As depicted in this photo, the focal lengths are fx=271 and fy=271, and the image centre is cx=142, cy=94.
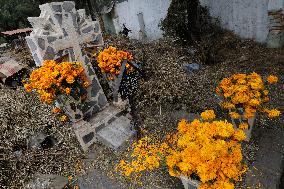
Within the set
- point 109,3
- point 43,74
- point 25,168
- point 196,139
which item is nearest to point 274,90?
point 196,139

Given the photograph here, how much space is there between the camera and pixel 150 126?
563 centimetres

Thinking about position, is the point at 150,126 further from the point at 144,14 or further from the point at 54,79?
the point at 144,14

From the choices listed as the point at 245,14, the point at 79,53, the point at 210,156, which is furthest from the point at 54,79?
the point at 245,14

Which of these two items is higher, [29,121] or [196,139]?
[196,139]

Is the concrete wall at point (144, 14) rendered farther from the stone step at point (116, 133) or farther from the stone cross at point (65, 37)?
the stone step at point (116, 133)

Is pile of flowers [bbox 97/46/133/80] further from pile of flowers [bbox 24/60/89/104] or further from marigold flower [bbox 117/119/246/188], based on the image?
marigold flower [bbox 117/119/246/188]

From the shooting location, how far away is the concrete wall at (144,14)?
480 inches

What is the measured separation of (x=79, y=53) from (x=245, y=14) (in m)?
6.05

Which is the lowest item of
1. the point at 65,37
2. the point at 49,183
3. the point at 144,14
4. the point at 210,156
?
the point at 49,183

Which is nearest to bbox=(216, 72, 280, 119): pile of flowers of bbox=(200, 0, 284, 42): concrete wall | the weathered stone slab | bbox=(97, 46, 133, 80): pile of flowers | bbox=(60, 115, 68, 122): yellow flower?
bbox=(97, 46, 133, 80): pile of flowers

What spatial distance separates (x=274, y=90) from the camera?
635 centimetres

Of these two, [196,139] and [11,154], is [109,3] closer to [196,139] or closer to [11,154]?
[11,154]

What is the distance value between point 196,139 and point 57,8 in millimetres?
3747

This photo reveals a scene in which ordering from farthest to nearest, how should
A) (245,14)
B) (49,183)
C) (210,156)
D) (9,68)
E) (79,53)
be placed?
(245,14), (9,68), (79,53), (49,183), (210,156)
